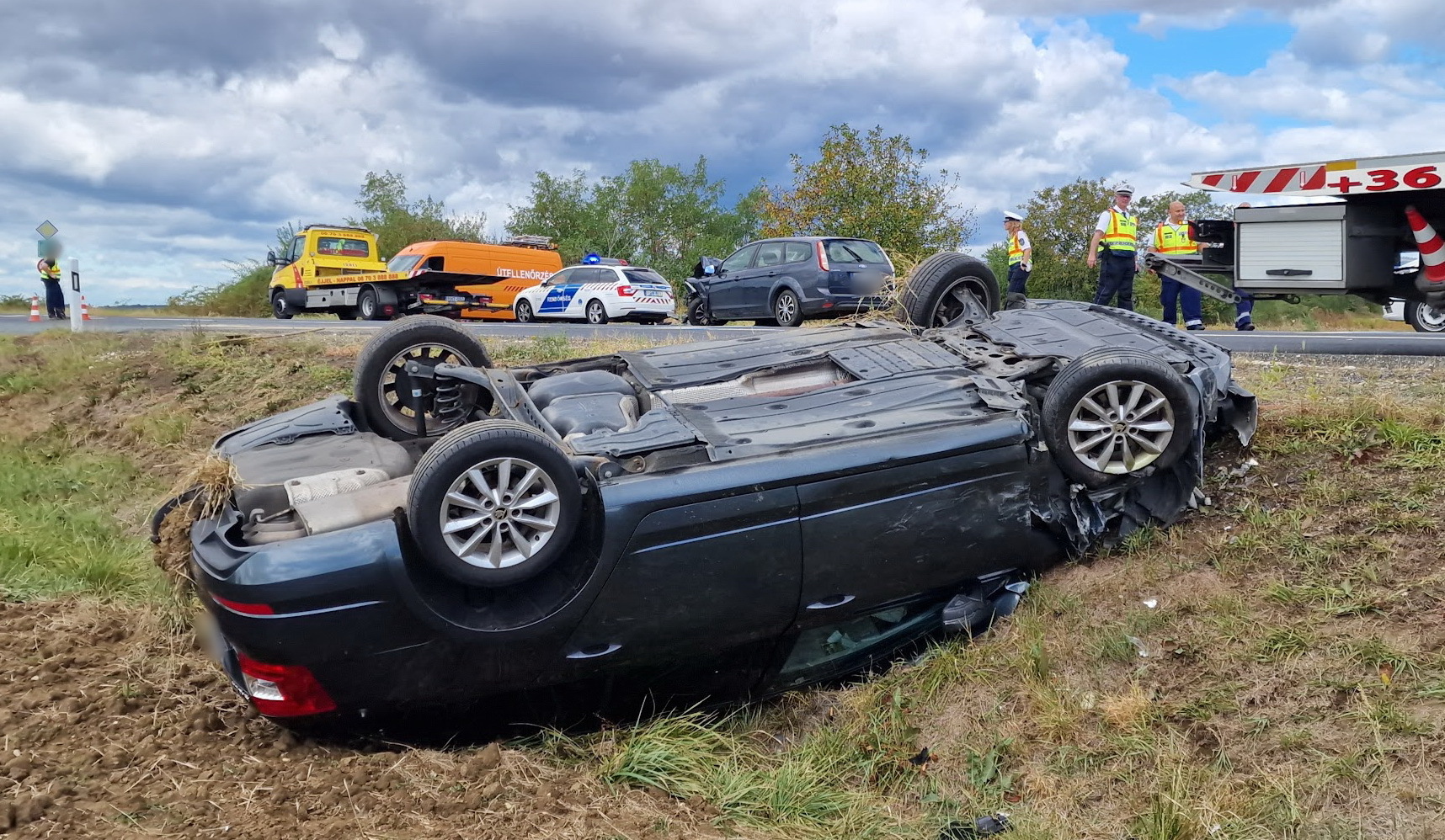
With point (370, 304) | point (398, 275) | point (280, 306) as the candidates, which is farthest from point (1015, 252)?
point (280, 306)

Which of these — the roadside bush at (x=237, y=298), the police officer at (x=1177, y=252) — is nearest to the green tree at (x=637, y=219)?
the roadside bush at (x=237, y=298)

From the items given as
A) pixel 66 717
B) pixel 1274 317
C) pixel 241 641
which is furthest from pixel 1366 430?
pixel 1274 317

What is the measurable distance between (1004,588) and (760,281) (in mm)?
11830

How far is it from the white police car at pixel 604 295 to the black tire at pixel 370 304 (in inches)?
128

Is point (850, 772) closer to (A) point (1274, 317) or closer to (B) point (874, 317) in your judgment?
(B) point (874, 317)

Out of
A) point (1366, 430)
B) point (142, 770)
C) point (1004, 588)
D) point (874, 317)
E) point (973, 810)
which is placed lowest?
point (973, 810)

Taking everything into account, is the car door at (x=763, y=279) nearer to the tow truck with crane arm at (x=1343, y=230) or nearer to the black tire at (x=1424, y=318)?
the tow truck with crane arm at (x=1343, y=230)

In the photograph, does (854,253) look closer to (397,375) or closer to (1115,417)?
(397,375)

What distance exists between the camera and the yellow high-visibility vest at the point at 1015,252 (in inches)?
504

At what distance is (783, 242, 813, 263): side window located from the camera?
14742mm

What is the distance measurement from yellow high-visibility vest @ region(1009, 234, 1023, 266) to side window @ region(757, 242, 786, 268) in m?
3.51

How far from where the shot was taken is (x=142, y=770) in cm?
346

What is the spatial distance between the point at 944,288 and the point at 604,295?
14.0 m

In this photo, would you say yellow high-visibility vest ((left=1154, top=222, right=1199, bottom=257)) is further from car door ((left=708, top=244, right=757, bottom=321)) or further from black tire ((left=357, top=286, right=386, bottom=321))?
black tire ((left=357, top=286, right=386, bottom=321))
